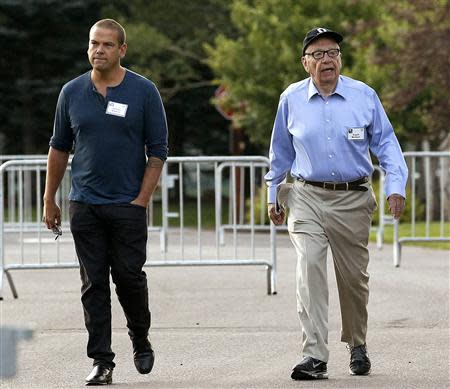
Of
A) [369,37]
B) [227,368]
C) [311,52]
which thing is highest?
[369,37]

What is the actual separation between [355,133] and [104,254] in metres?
1.45

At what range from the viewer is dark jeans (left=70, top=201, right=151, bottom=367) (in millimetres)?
7938

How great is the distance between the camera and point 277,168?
27.5ft

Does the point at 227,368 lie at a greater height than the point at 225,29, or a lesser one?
lesser

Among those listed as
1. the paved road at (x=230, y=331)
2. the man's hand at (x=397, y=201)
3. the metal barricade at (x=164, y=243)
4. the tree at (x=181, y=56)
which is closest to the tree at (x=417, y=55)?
the metal barricade at (x=164, y=243)

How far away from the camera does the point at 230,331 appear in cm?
1034

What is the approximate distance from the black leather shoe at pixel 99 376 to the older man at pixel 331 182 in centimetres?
97

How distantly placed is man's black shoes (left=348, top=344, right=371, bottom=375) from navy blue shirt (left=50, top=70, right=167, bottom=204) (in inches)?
58.0

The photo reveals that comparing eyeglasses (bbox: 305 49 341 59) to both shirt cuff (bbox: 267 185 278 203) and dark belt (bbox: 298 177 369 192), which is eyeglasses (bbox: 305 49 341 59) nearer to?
dark belt (bbox: 298 177 369 192)

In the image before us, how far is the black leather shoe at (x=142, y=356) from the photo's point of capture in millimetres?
8133

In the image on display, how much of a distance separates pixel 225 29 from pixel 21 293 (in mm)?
30793

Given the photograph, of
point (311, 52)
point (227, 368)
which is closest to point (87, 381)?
point (227, 368)

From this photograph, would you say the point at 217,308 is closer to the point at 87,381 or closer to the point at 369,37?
the point at 87,381

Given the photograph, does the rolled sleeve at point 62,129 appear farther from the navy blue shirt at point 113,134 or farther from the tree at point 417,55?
the tree at point 417,55
